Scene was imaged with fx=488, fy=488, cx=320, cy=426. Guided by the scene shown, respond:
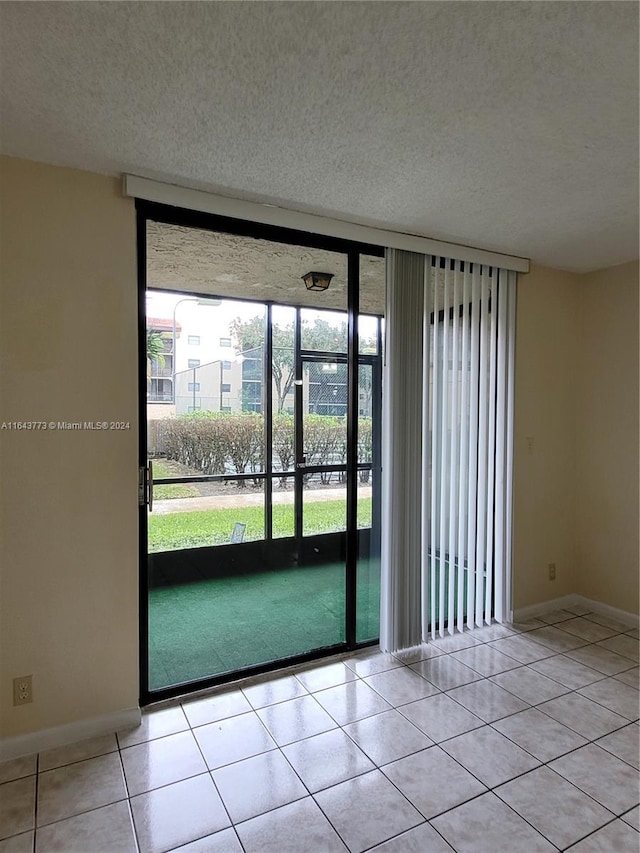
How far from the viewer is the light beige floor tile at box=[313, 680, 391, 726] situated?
97.4 inches

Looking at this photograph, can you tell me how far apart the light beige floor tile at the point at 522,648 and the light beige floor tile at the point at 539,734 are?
1.96ft

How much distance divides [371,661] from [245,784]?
1.19 meters

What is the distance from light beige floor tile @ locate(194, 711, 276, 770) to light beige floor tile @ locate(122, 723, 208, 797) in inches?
1.8

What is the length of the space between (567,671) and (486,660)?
1.50 feet

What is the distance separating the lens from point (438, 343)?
3234 millimetres

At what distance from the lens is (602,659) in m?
3.06

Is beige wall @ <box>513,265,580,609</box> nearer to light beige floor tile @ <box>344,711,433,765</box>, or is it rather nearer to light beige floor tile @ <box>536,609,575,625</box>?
light beige floor tile @ <box>536,609,575,625</box>

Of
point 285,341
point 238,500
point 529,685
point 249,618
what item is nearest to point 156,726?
point 249,618

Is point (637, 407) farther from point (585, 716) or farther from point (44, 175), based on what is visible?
point (44, 175)

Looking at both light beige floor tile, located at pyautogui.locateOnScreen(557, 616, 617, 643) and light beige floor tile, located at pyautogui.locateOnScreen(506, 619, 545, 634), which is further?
light beige floor tile, located at pyautogui.locateOnScreen(506, 619, 545, 634)

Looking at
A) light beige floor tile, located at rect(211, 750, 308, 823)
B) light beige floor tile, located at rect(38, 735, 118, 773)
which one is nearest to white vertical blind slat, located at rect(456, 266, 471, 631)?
light beige floor tile, located at rect(211, 750, 308, 823)

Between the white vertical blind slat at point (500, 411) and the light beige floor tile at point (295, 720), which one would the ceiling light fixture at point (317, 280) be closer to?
Answer: the white vertical blind slat at point (500, 411)

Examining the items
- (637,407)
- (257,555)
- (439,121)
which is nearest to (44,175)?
(439,121)

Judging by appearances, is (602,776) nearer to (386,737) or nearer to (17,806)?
(386,737)
